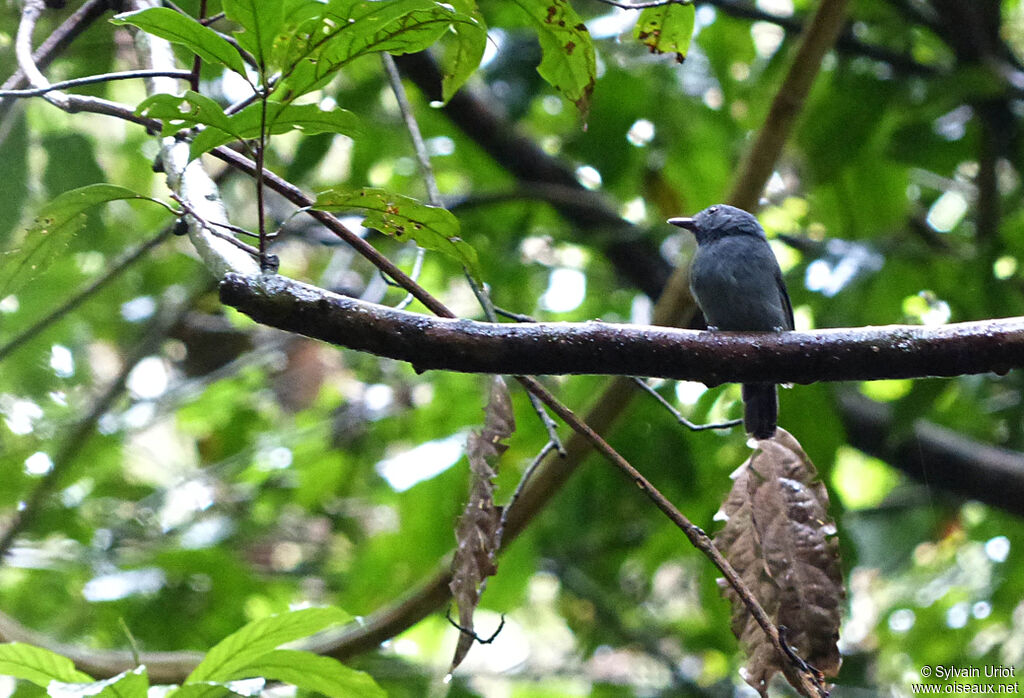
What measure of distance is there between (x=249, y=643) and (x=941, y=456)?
10.7 ft

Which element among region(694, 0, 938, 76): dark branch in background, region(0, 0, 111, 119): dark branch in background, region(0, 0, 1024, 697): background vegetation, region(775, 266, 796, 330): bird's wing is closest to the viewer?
region(0, 0, 111, 119): dark branch in background

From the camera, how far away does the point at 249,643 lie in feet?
6.46

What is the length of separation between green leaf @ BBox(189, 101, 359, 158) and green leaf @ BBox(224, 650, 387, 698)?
105cm

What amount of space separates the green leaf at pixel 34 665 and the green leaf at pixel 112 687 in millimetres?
76

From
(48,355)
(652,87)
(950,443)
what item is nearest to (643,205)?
(652,87)

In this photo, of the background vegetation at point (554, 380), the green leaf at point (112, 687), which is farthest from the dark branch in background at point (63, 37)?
the green leaf at point (112, 687)

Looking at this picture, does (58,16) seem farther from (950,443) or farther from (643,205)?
(950,443)

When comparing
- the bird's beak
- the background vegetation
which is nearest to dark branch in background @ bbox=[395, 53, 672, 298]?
the background vegetation

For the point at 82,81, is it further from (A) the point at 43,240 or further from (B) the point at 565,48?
(B) the point at 565,48

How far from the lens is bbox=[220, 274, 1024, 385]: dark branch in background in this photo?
4.74 feet

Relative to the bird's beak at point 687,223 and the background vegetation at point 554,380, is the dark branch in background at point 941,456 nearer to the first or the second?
the background vegetation at point 554,380

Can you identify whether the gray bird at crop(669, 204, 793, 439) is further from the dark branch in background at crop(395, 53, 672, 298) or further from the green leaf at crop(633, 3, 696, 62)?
the dark branch in background at crop(395, 53, 672, 298)

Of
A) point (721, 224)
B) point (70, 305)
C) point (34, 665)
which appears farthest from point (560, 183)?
point (34, 665)

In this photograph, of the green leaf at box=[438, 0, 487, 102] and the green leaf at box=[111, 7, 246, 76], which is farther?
the green leaf at box=[438, 0, 487, 102]
